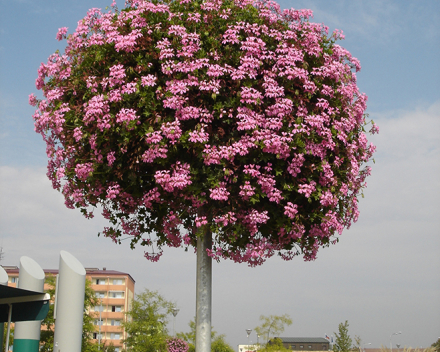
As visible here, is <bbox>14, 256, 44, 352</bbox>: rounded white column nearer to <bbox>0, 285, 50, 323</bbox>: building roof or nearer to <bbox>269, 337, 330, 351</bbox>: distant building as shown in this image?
<bbox>0, 285, 50, 323</bbox>: building roof

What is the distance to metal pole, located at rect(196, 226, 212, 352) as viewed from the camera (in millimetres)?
12211

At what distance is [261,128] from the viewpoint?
11281mm

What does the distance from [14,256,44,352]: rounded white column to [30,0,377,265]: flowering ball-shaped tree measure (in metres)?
4.02

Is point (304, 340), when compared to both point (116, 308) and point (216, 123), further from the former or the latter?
point (216, 123)

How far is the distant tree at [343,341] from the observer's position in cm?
5818

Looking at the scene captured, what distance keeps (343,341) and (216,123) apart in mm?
53428

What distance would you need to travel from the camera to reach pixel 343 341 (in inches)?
2323

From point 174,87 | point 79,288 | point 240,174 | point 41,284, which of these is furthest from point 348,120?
point 41,284

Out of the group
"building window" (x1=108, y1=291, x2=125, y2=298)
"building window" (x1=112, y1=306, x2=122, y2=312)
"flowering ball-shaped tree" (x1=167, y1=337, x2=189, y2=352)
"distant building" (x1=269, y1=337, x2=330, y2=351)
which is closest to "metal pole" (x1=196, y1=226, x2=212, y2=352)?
"flowering ball-shaped tree" (x1=167, y1=337, x2=189, y2=352)

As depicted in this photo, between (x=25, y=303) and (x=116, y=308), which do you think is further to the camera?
(x=116, y=308)

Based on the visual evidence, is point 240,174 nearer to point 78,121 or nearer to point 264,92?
point 264,92

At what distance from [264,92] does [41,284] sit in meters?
9.30

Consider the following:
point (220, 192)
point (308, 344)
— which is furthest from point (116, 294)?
point (220, 192)

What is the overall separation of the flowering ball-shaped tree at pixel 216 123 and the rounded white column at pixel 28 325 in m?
4.02
